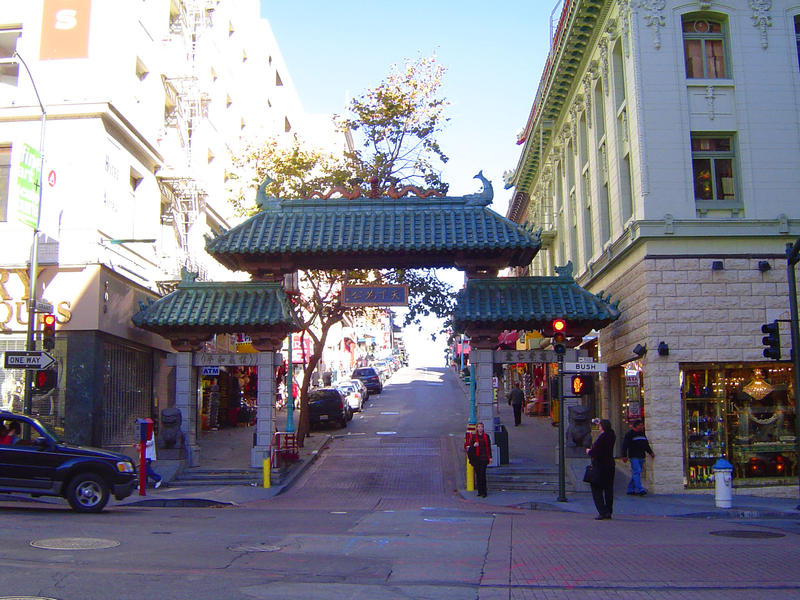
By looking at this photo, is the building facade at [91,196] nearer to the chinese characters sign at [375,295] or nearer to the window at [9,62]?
the window at [9,62]

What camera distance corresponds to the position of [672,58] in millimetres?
20500

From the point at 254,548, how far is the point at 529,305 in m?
11.2

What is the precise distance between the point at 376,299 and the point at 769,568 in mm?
13293

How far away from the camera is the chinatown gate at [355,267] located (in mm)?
20406

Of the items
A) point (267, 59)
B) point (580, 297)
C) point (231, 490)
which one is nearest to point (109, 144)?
point (231, 490)

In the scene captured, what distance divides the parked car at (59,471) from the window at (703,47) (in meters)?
16.7

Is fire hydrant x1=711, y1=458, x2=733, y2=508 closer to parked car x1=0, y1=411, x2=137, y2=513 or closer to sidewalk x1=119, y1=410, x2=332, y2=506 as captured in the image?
sidewalk x1=119, y1=410, x2=332, y2=506

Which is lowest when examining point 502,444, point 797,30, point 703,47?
point 502,444

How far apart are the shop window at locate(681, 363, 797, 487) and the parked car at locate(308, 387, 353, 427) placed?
17.8 m

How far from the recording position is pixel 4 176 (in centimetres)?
2303

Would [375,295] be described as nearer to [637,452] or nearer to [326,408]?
[637,452]

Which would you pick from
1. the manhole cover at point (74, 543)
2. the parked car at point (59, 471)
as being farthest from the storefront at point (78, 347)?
the manhole cover at point (74, 543)

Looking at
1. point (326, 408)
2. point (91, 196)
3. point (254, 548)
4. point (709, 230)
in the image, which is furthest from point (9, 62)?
point (709, 230)

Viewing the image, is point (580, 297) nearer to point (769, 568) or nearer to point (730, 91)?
point (730, 91)
